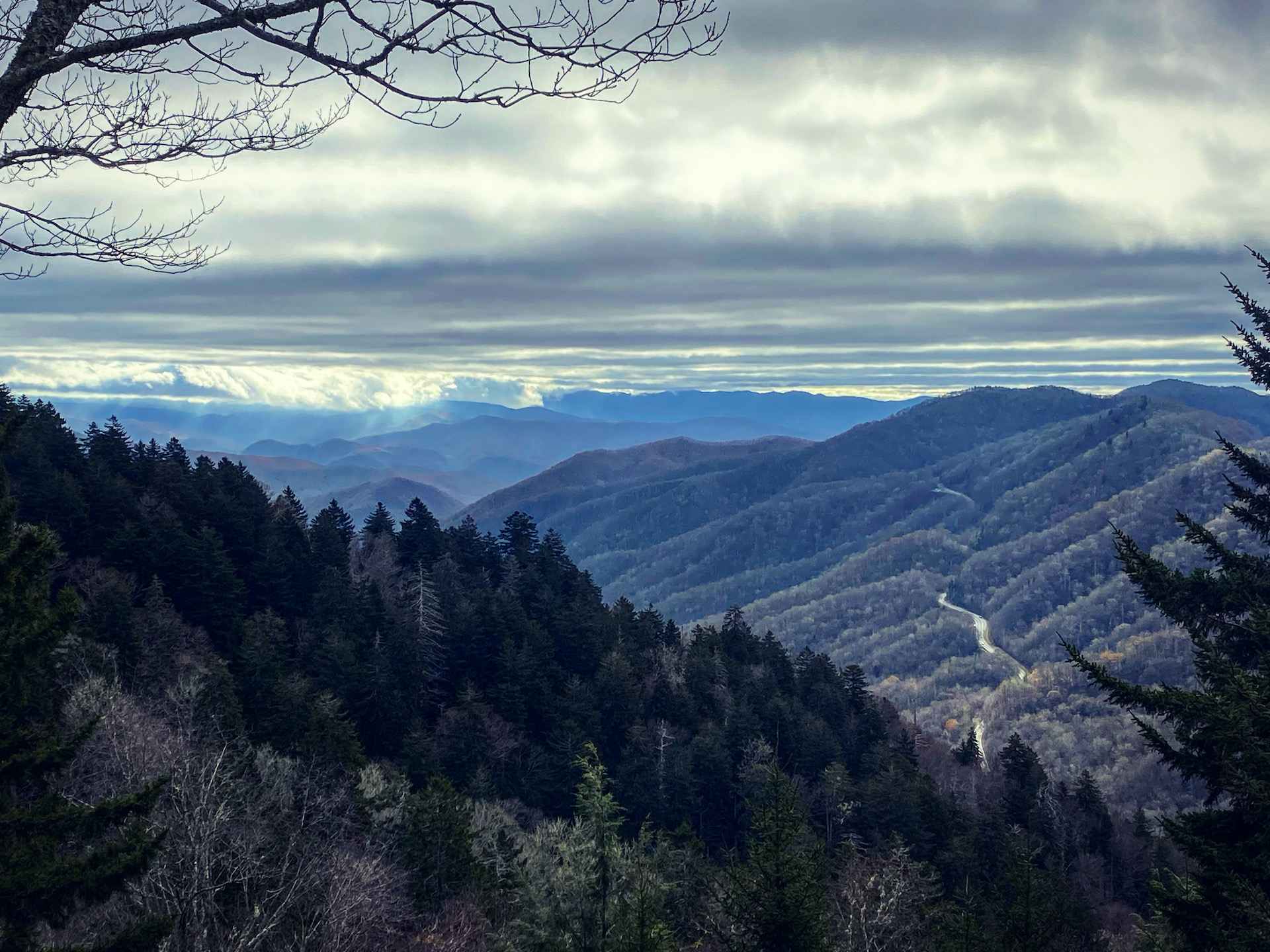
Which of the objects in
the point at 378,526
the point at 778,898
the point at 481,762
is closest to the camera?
the point at 778,898

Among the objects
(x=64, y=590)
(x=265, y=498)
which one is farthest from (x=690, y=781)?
(x=64, y=590)

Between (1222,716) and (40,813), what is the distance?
58.8 ft

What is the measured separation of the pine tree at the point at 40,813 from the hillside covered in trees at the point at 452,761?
8cm

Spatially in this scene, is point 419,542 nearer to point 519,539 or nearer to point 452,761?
point 519,539

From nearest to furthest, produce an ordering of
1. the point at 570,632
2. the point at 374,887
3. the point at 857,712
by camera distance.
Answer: the point at 374,887, the point at 570,632, the point at 857,712

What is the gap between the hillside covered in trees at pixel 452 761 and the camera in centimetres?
1712

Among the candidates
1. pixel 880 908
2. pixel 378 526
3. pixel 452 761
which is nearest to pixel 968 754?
pixel 452 761

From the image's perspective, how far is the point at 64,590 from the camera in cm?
1336

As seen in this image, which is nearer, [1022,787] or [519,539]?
[1022,787]

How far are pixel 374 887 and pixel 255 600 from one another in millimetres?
39254

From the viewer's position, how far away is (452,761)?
150 ft

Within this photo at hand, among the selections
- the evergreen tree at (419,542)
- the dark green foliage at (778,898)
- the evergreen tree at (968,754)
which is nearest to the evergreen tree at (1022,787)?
the evergreen tree at (968,754)

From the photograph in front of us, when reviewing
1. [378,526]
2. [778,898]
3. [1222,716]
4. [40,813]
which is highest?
[1222,716]

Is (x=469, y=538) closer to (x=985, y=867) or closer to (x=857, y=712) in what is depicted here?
(x=857, y=712)
